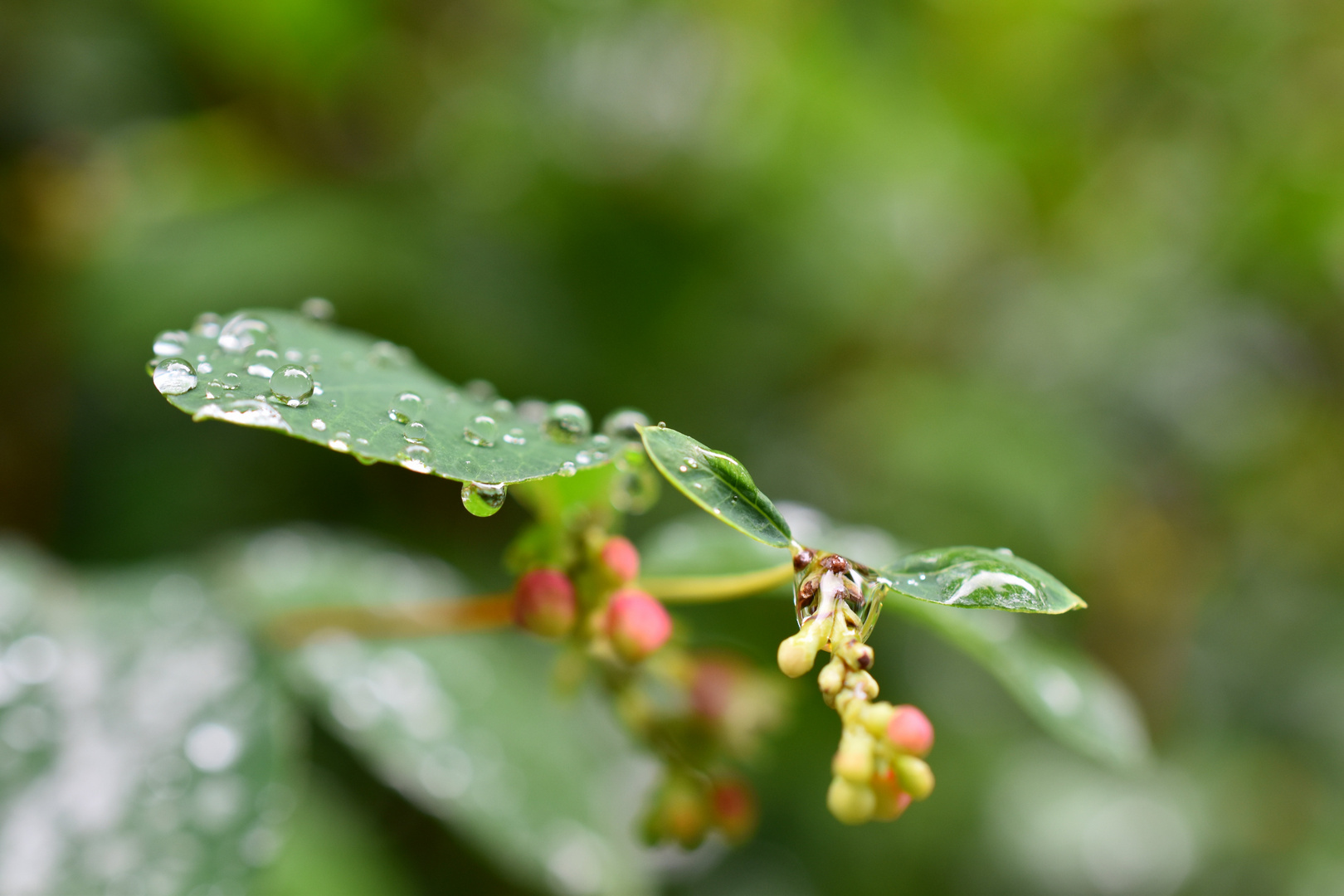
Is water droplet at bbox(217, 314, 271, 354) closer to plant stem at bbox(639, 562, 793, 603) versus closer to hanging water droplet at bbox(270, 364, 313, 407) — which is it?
hanging water droplet at bbox(270, 364, 313, 407)

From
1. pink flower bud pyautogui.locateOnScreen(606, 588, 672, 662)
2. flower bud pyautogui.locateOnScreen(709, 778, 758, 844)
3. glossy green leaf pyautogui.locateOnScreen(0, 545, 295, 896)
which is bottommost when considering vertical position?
glossy green leaf pyautogui.locateOnScreen(0, 545, 295, 896)

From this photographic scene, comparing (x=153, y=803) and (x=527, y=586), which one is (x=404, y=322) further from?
(x=527, y=586)

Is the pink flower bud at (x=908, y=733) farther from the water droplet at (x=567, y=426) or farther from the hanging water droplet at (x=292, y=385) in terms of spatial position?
the hanging water droplet at (x=292, y=385)

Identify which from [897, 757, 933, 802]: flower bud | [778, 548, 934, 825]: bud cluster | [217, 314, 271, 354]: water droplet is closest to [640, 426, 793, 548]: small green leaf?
[778, 548, 934, 825]: bud cluster

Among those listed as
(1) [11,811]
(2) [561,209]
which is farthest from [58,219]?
(1) [11,811]

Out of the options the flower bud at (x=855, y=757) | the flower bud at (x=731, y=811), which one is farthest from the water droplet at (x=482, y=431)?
the flower bud at (x=731, y=811)

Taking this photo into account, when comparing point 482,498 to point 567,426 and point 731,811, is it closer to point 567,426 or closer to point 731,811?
point 567,426
